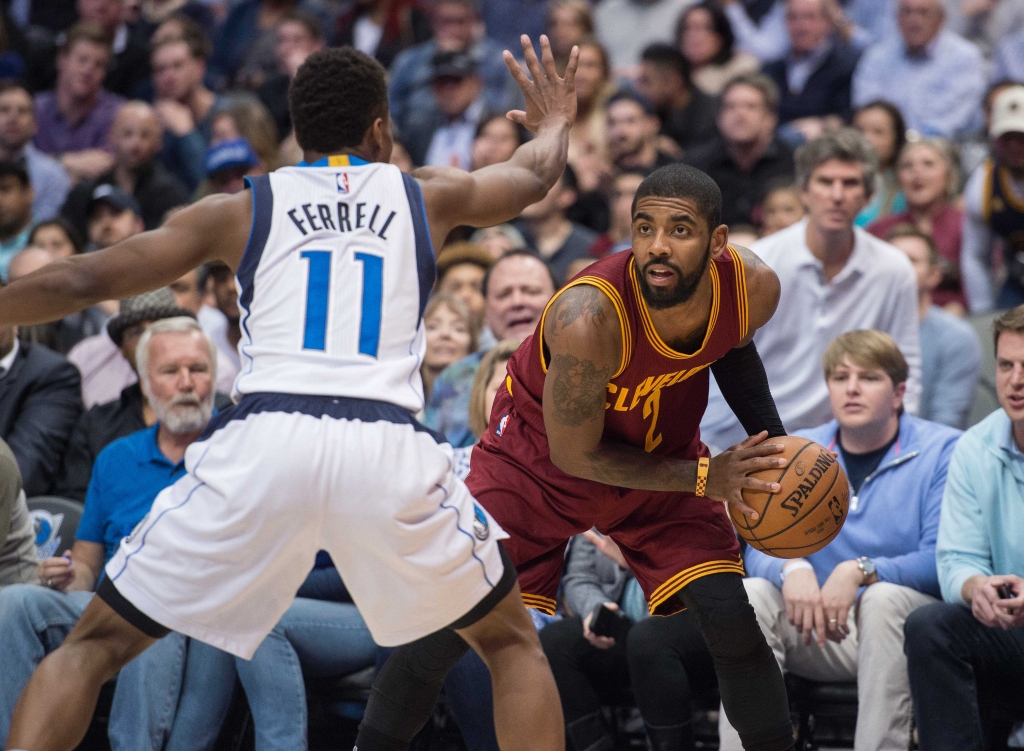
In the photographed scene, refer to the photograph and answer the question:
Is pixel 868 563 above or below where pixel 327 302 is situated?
below

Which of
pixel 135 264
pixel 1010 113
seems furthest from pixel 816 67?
pixel 135 264

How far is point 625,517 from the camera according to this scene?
4281 millimetres

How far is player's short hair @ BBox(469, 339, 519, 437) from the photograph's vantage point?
18.6 feet

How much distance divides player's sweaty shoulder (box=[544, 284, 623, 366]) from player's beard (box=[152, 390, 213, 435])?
7.19 feet

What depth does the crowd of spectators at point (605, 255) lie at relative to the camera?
16.0 feet

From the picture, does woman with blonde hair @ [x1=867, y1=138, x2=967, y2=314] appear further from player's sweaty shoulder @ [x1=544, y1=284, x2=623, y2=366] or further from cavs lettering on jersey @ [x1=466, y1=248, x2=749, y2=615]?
player's sweaty shoulder @ [x1=544, y1=284, x2=623, y2=366]

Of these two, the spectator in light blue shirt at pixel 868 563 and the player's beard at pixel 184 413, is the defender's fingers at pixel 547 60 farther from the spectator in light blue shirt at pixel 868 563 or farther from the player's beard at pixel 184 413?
the player's beard at pixel 184 413

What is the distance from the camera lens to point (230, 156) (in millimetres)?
8727

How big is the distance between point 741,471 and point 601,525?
56 centimetres

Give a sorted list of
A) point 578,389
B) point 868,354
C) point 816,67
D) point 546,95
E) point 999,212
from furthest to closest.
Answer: point 816,67
point 999,212
point 868,354
point 546,95
point 578,389

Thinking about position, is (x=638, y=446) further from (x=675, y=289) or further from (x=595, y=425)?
(x=675, y=289)

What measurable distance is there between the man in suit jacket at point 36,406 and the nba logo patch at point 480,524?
3.31m

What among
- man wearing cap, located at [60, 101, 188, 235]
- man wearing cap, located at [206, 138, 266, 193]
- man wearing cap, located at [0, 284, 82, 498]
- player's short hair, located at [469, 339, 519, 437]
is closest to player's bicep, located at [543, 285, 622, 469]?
player's short hair, located at [469, 339, 519, 437]

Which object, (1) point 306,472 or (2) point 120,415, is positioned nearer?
(1) point 306,472
